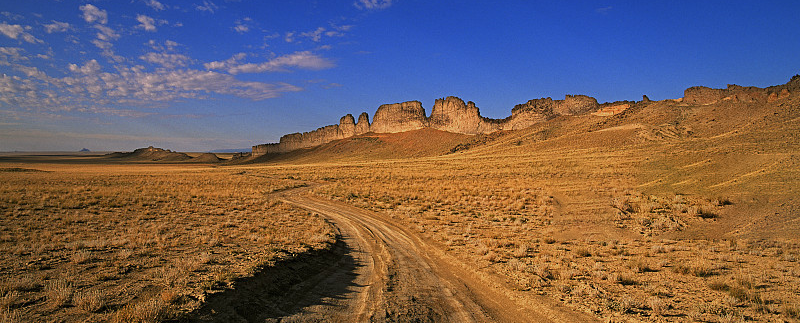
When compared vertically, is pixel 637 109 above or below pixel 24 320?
above

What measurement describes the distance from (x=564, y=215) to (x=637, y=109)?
6103cm

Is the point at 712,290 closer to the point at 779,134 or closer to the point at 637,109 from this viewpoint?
the point at 779,134

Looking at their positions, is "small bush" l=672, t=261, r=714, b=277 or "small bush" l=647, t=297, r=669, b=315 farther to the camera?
"small bush" l=672, t=261, r=714, b=277

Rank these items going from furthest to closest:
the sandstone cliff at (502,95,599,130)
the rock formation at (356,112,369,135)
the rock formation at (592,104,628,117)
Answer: the rock formation at (356,112,369,135)
the sandstone cliff at (502,95,599,130)
the rock formation at (592,104,628,117)

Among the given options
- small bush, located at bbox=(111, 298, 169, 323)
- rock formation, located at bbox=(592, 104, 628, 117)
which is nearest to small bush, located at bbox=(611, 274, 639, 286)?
small bush, located at bbox=(111, 298, 169, 323)

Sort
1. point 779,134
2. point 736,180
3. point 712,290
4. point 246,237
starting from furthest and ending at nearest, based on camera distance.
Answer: point 779,134
point 736,180
point 246,237
point 712,290

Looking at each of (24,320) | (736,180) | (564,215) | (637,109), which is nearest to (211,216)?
(24,320)

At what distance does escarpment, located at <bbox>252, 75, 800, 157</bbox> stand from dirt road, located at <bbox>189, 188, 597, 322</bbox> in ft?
193

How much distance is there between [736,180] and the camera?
1578 centimetres

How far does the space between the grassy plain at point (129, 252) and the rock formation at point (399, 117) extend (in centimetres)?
8287

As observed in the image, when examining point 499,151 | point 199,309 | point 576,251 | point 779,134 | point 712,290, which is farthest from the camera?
point 499,151

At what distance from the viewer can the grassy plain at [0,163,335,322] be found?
5.05 m

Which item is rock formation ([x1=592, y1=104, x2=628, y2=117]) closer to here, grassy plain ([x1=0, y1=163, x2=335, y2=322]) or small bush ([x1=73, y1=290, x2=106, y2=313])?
grassy plain ([x1=0, y1=163, x2=335, y2=322])

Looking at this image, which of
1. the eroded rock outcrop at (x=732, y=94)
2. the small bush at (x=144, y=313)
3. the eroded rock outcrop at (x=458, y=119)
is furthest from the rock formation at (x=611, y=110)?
the small bush at (x=144, y=313)
